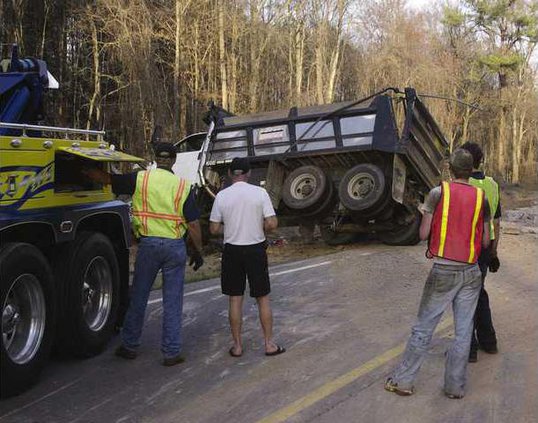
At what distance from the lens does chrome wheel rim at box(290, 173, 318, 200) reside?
40.5 feet

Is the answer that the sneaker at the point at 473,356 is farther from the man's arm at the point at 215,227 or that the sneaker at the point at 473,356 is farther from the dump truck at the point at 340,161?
the dump truck at the point at 340,161

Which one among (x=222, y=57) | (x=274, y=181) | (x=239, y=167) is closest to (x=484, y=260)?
(x=239, y=167)

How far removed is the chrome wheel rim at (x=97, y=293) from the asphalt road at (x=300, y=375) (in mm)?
344

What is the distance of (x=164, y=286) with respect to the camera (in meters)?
5.41

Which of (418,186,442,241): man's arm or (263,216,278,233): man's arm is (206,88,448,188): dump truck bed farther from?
(418,186,442,241): man's arm

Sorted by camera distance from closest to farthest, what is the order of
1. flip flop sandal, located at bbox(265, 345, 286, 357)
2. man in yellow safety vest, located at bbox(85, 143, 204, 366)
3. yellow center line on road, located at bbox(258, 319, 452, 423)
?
1. yellow center line on road, located at bbox(258, 319, 452, 423)
2. man in yellow safety vest, located at bbox(85, 143, 204, 366)
3. flip flop sandal, located at bbox(265, 345, 286, 357)

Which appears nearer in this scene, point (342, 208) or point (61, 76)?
point (342, 208)

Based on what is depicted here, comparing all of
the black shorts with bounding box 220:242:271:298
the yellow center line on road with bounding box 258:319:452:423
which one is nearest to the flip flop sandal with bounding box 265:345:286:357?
the black shorts with bounding box 220:242:271:298

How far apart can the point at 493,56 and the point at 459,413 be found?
47.7 meters

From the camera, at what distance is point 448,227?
442 centimetres

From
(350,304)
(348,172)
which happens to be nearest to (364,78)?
(348,172)

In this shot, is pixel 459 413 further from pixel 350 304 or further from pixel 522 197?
pixel 522 197

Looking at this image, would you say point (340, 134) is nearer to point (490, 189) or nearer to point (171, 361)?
point (490, 189)

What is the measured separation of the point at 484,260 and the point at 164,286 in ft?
8.94
